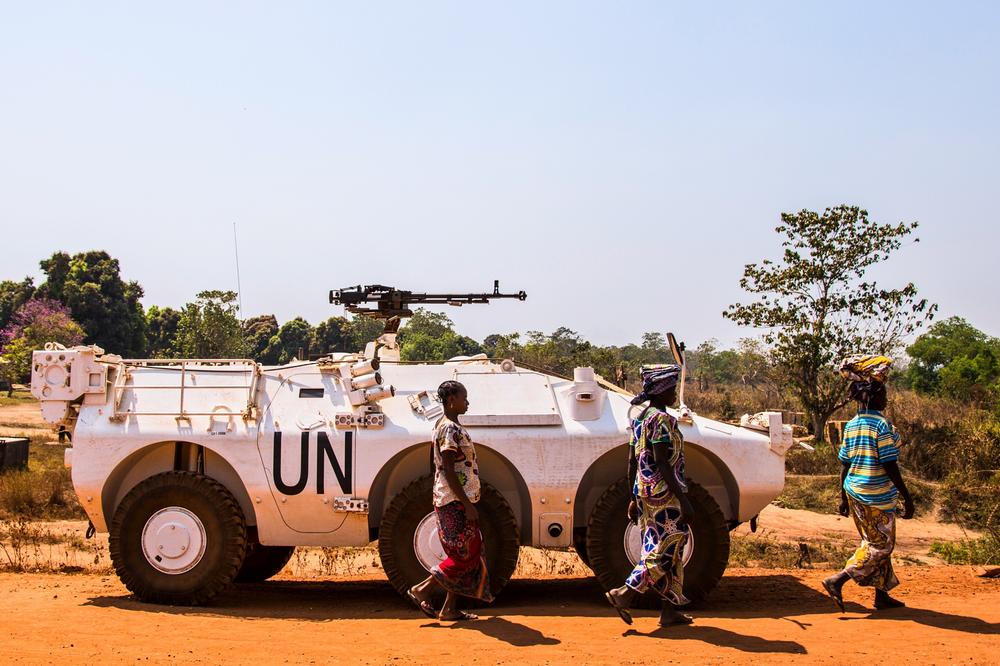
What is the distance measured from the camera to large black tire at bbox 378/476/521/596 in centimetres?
823

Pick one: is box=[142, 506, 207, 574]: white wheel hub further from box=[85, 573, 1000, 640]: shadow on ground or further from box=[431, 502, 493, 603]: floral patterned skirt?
box=[431, 502, 493, 603]: floral patterned skirt

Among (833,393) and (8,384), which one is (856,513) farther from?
(8,384)

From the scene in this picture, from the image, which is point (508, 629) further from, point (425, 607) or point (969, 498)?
point (969, 498)

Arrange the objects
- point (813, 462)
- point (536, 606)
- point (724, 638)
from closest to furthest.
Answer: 1. point (724, 638)
2. point (536, 606)
3. point (813, 462)

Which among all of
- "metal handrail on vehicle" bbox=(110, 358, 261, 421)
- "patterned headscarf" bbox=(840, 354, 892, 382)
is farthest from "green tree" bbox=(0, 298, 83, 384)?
"patterned headscarf" bbox=(840, 354, 892, 382)

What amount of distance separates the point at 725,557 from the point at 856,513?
1004mm

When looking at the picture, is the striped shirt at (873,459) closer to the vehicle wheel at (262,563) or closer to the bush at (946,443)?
the vehicle wheel at (262,563)

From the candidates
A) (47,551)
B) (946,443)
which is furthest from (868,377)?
(946,443)

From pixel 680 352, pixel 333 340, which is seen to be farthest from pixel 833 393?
pixel 333 340

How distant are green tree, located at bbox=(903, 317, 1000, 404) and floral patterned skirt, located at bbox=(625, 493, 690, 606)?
2464 cm

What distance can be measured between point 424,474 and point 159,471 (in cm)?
210

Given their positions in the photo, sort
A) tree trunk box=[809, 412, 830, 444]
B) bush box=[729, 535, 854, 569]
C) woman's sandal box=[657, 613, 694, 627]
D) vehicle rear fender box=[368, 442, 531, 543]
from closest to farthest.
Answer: woman's sandal box=[657, 613, 694, 627] → vehicle rear fender box=[368, 442, 531, 543] → bush box=[729, 535, 854, 569] → tree trunk box=[809, 412, 830, 444]

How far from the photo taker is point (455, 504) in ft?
24.7

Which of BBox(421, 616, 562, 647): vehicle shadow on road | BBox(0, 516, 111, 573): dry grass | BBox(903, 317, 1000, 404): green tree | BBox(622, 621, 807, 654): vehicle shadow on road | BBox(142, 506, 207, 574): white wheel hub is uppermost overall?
BBox(903, 317, 1000, 404): green tree
